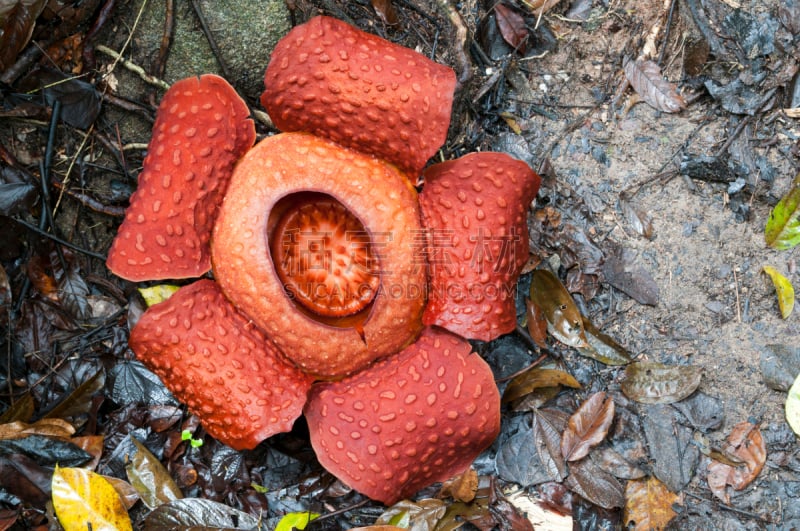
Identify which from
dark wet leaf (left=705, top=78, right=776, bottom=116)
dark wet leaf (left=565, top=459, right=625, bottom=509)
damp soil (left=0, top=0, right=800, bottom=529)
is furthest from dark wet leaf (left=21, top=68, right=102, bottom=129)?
dark wet leaf (left=705, top=78, right=776, bottom=116)

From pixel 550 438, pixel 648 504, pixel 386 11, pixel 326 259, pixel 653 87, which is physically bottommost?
pixel 648 504

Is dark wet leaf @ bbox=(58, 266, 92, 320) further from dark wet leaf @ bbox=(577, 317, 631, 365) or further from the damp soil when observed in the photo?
dark wet leaf @ bbox=(577, 317, 631, 365)

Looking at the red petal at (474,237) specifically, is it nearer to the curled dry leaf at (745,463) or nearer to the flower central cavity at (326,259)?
the flower central cavity at (326,259)

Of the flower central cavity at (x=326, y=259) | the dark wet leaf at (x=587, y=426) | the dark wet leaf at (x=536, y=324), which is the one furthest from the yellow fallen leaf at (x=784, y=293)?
the flower central cavity at (x=326, y=259)

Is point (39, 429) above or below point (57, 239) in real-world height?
below

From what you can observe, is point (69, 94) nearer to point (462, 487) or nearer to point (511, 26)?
point (511, 26)

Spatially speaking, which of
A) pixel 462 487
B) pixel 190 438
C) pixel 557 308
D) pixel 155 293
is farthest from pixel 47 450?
pixel 557 308
